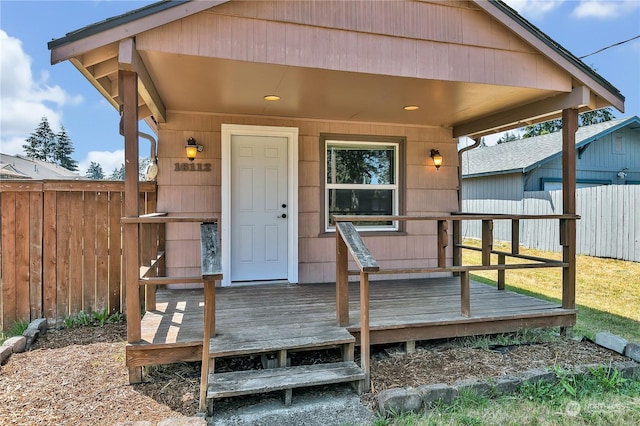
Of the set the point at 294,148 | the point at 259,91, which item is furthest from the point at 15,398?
the point at 294,148

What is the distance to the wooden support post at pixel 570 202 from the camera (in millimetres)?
4316

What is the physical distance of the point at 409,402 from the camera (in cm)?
272

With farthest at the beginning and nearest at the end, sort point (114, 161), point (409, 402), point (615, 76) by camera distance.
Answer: point (114, 161)
point (615, 76)
point (409, 402)

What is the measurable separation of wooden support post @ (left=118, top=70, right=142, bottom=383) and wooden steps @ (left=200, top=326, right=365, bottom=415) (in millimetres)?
640

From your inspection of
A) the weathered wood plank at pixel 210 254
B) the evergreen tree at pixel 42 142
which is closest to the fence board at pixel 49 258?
the weathered wood plank at pixel 210 254

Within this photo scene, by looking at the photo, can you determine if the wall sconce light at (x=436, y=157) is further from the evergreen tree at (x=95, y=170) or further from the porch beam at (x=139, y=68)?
the evergreen tree at (x=95, y=170)

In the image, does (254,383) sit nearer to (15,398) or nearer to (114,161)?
(15,398)

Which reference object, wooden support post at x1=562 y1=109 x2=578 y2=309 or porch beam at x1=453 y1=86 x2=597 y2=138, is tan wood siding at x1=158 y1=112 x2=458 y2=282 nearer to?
porch beam at x1=453 y1=86 x2=597 y2=138

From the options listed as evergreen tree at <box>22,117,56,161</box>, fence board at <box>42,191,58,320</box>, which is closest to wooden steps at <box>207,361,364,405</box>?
fence board at <box>42,191,58,320</box>

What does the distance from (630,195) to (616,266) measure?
5.70 ft

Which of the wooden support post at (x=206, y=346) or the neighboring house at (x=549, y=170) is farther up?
the neighboring house at (x=549, y=170)

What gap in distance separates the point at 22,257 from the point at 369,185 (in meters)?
4.35

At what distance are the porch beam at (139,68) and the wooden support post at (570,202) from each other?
4.29 metres

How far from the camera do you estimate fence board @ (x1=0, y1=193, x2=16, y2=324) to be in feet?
14.0
